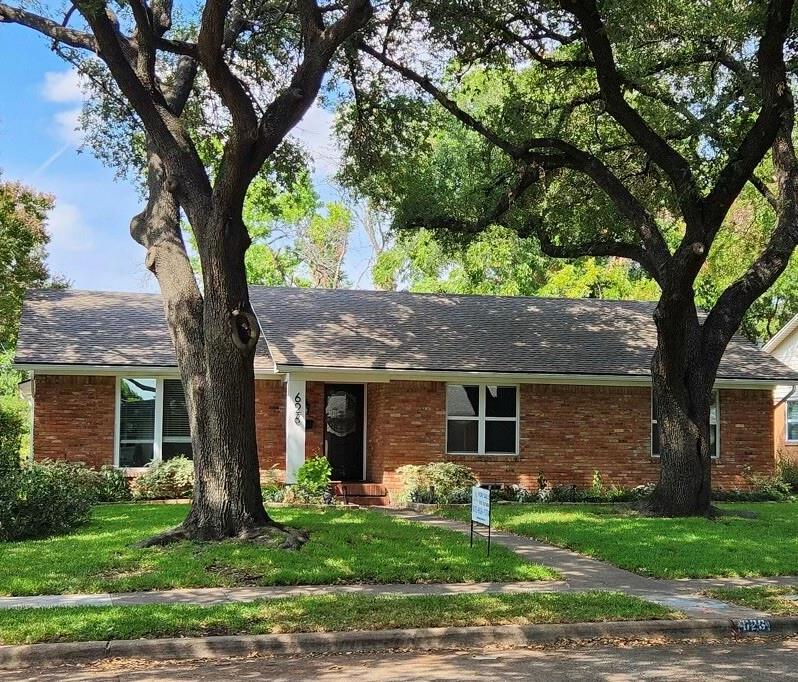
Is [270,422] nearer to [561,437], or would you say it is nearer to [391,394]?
[391,394]

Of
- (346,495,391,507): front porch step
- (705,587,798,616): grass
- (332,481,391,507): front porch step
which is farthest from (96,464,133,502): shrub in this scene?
(705,587,798,616): grass

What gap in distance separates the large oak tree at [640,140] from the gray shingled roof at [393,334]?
302 centimetres

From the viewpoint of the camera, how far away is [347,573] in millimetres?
9484

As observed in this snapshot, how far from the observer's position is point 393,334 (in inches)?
800

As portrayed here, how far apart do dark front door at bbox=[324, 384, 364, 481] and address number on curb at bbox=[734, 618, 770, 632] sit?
12503 millimetres

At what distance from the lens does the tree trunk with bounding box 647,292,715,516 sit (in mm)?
15070

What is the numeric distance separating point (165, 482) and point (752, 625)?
12.5m

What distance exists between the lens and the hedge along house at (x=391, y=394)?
1808 centimetres

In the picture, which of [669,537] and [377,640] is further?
[669,537]

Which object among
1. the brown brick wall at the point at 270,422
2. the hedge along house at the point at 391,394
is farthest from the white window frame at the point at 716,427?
the brown brick wall at the point at 270,422

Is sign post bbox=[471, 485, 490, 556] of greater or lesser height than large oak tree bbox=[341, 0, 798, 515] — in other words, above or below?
below

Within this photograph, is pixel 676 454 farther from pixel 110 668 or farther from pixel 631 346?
pixel 110 668

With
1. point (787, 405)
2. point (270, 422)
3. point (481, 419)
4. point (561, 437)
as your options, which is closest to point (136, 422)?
point (270, 422)

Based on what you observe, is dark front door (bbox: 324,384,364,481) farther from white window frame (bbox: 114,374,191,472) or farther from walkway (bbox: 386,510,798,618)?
walkway (bbox: 386,510,798,618)
